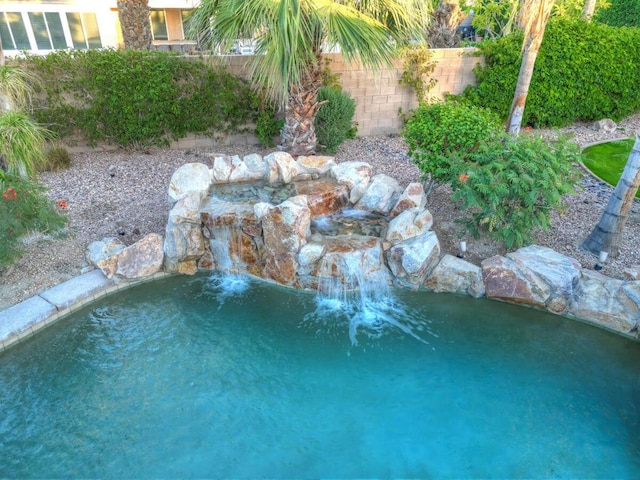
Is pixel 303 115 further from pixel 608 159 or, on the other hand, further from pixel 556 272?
pixel 608 159

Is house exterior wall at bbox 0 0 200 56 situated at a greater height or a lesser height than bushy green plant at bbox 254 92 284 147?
greater

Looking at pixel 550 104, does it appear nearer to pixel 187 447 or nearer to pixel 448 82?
pixel 448 82

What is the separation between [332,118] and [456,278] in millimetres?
4842

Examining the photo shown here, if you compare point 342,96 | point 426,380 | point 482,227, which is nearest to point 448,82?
point 342,96

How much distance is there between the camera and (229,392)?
467cm

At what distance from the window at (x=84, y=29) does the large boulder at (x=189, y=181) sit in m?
15.4

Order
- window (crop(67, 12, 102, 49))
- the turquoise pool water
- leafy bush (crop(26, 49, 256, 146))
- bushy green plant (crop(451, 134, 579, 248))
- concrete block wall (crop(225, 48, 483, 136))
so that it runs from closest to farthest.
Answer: the turquoise pool water, bushy green plant (crop(451, 134, 579, 248)), leafy bush (crop(26, 49, 256, 146)), concrete block wall (crop(225, 48, 483, 136)), window (crop(67, 12, 102, 49))

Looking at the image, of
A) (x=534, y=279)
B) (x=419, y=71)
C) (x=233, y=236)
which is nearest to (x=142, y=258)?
(x=233, y=236)

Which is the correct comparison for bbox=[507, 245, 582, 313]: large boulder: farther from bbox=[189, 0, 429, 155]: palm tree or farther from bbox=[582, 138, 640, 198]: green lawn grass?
bbox=[189, 0, 429, 155]: palm tree

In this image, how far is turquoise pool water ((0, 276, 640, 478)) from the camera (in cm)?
401

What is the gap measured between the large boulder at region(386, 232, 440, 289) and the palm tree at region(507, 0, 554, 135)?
12.8 ft

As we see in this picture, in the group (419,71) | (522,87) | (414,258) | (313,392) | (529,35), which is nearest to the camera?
(313,392)

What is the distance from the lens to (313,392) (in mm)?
4691

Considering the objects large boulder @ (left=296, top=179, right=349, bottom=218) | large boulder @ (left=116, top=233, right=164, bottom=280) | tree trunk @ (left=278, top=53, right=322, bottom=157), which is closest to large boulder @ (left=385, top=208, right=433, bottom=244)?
large boulder @ (left=296, top=179, right=349, bottom=218)
